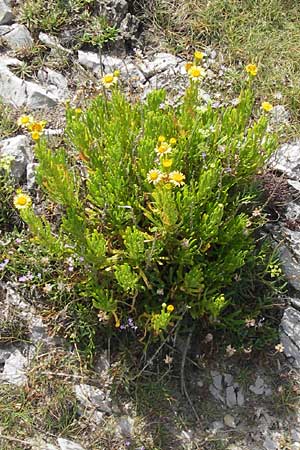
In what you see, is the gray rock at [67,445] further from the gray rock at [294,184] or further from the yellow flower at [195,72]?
the gray rock at [294,184]

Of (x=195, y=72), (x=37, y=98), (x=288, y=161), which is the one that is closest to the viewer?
(x=195, y=72)

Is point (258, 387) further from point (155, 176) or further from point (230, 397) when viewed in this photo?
point (155, 176)

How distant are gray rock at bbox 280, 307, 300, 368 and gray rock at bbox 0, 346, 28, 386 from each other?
1.64m

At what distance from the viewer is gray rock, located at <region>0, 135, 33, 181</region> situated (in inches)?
157

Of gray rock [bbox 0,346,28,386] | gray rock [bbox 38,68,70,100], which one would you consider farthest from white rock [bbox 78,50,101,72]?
gray rock [bbox 0,346,28,386]

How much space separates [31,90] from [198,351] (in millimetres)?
2395

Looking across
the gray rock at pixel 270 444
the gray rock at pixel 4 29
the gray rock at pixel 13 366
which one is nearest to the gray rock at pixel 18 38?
the gray rock at pixel 4 29

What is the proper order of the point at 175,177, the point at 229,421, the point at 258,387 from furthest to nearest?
the point at 258,387 < the point at 229,421 < the point at 175,177

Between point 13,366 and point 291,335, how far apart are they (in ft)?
5.77

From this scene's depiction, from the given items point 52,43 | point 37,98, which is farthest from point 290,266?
point 52,43

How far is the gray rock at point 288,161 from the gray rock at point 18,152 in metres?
1.75

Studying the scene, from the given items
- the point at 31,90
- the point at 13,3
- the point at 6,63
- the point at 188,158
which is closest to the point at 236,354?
the point at 188,158

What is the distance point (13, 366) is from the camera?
351cm

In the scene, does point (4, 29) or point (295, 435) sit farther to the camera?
point (4, 29)
